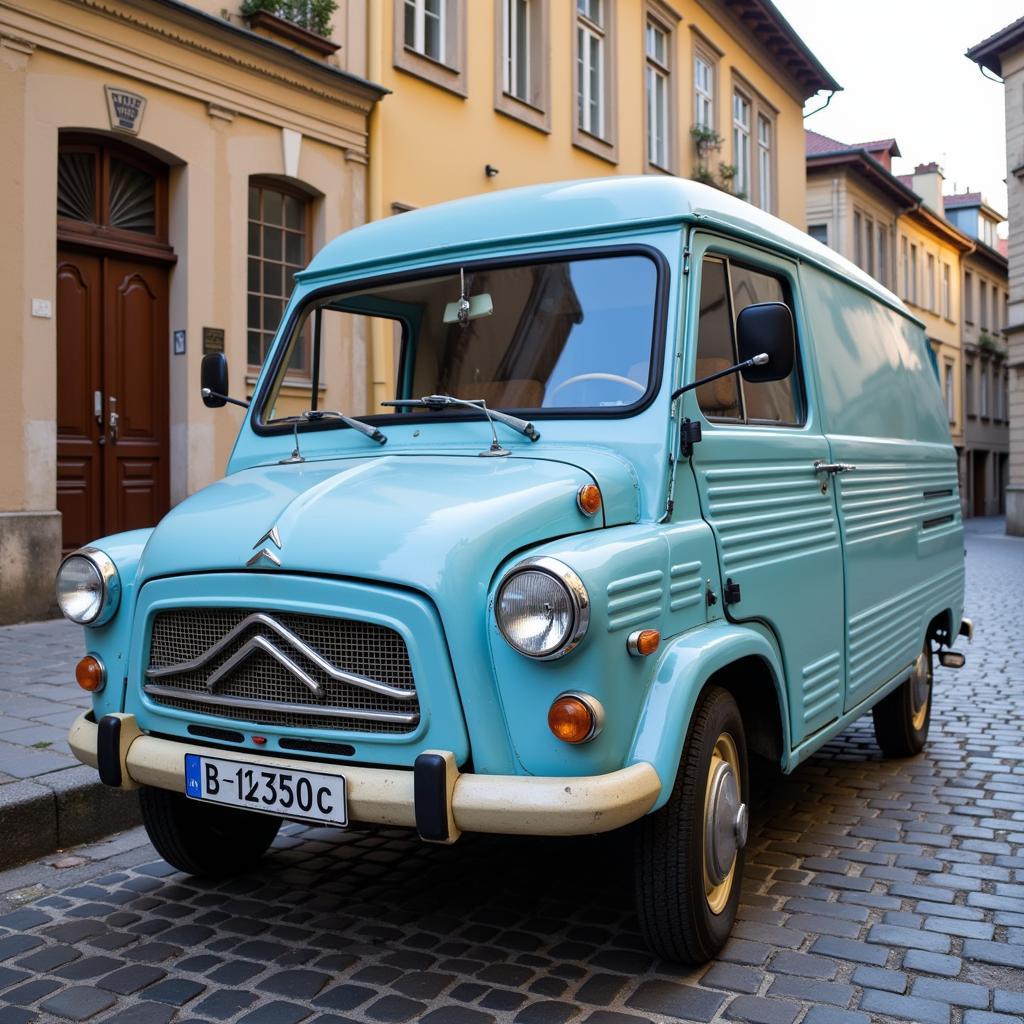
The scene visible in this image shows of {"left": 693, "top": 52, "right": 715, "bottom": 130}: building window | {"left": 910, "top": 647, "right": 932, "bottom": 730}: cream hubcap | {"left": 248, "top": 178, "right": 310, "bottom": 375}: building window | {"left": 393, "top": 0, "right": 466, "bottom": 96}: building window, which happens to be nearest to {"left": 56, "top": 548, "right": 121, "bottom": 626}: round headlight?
{"left": 910, "top": 647, "right": 932, "bottom": 730}: cream hubcap

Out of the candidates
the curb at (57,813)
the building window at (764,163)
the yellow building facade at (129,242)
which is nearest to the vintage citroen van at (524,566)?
the curb at (57,813)

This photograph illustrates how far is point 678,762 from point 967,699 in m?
5.29

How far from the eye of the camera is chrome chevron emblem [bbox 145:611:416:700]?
314cm

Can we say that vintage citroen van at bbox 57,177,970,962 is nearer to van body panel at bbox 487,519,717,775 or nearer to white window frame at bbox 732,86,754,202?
van body panel at bbox 487,519,717,775

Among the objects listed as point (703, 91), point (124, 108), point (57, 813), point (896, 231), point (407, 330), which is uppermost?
point (896, 231)

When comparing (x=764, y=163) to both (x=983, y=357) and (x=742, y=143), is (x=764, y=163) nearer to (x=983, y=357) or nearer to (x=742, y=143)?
(x=742, y=143)

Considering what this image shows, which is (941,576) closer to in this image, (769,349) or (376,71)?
(769,349)

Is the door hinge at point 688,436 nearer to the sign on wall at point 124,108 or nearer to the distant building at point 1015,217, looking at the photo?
the sign on wall at point 124,108

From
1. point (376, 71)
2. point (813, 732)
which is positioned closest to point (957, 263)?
point (376, 71)

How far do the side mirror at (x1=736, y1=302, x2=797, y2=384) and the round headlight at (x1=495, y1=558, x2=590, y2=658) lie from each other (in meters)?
1.12

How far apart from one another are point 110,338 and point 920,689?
24.0 ft

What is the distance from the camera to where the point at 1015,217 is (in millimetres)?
32469

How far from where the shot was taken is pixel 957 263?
1863 inches

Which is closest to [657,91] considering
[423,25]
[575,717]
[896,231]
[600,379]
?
[423,25]
